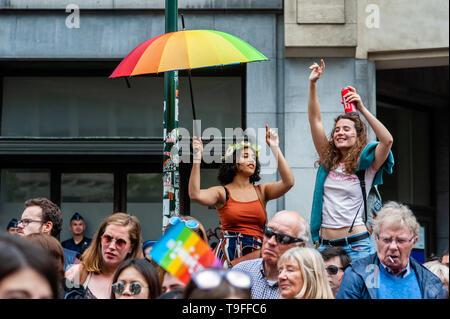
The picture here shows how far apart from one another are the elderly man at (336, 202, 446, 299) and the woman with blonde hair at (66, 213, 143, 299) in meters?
1.57

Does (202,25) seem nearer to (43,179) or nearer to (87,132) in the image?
(87,132)

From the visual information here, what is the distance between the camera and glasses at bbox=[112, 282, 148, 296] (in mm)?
4332

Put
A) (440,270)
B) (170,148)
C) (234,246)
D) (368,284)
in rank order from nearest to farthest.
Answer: (368,284) < (440,270) < (234,246) < (170,148)

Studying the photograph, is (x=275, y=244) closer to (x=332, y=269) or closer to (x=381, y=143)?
(x=332, y=269)

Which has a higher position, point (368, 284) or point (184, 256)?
point (184, 256)

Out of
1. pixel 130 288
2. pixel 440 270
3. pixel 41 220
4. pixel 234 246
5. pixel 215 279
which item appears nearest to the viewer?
pixel 215 279

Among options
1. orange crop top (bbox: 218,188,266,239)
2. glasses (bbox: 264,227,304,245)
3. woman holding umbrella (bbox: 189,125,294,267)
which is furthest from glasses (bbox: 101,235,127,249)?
orange crop top (bbox: 218,188,266,239)

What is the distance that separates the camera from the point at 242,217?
6.36m

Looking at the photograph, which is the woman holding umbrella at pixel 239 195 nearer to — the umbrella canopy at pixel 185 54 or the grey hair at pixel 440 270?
the umbrella canopy at pixel 185 54

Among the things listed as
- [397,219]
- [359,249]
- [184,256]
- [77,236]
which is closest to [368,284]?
[397,219]

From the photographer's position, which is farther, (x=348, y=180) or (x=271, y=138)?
(x=271, y=138)

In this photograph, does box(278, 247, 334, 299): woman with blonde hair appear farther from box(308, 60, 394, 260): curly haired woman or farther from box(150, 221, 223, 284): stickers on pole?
box(150, 221, 223, 284): stickers on pole

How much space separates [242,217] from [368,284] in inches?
75.8

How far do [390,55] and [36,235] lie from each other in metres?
6.88
